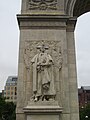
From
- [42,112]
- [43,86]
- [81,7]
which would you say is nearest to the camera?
[42,112]

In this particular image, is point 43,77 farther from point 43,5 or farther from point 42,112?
point 43,5

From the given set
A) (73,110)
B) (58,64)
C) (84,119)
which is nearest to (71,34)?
(58,64)

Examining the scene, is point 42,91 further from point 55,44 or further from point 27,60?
point 55,44

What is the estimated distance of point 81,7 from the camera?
1609 cm

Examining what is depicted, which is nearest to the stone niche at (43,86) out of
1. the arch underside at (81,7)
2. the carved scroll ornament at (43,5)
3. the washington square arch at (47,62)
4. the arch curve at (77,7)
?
the washington square arch at (47,62)

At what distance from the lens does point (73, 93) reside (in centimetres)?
1339

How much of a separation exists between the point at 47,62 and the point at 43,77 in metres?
0.81

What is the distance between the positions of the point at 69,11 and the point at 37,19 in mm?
2063

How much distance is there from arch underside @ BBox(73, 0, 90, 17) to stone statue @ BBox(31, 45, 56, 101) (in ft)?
14.5

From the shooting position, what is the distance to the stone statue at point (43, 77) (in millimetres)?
12492

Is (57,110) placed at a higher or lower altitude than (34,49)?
lower

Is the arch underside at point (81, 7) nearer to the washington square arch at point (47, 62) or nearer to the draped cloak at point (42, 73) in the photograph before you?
the washington square arch at point (47, 62)

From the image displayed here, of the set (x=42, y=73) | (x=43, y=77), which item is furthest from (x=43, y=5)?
(x=43, y=77)

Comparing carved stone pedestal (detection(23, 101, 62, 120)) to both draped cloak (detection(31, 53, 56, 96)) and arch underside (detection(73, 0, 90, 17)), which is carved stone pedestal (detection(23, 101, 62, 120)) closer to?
draped cloak (detection(31, 53, 56, 96))
